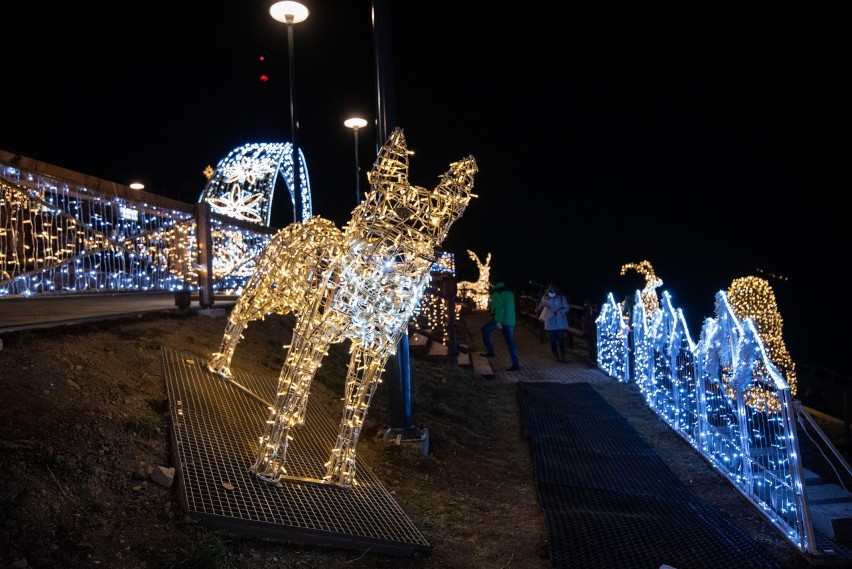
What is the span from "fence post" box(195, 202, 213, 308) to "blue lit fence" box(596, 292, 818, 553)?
551 cm

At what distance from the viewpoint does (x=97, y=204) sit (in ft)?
20.9

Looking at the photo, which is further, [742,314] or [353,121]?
[353,121]

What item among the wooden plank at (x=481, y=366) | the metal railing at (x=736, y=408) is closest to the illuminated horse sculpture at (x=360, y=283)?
the metal railing at (x=736, y=408)

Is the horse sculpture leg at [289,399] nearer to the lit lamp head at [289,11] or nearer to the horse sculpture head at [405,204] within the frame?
the horse sculpture head at [405,204]

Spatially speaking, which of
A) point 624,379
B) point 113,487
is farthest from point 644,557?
point 624,379

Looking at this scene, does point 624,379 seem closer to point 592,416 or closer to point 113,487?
point 592,416

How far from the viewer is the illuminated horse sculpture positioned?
4016 millimetres

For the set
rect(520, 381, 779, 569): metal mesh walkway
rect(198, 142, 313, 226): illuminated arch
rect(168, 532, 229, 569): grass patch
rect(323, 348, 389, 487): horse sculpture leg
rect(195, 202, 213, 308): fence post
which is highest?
rect(198, 142, 313, 226): illuminated arch

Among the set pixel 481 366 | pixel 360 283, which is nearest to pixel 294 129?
pixel 481 366

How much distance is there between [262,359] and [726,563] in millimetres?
4652

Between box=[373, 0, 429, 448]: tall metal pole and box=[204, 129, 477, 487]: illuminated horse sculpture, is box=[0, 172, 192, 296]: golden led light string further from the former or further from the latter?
box=[373, 0, 429, 448]: tall metal pole

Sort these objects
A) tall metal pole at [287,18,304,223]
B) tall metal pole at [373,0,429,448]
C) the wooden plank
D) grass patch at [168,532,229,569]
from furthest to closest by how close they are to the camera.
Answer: the wooden plank → tall metal pole at [287,18,304,223] → tall metal pole at [373,0,429,448] → grass patch at [168,532,229,569]

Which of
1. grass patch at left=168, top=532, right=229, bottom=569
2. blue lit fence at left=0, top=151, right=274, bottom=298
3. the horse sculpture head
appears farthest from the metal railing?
blue lit fence at left=0, top=151, right=274, bottom=298

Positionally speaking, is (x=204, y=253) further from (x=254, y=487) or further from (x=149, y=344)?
(x=254, y=487)
